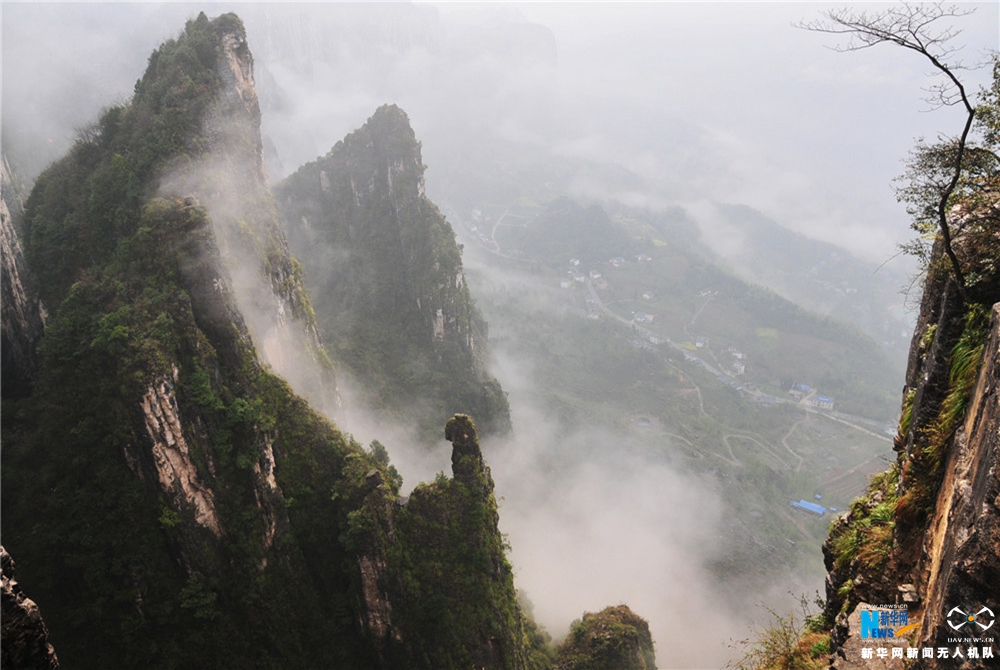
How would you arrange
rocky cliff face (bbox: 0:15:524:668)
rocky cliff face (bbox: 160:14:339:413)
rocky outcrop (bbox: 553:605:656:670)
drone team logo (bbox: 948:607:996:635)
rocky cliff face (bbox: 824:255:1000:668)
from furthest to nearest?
rocky outcrop (bbox: 553:605:656:670)
rocky cliff face (bbox: 160:14:339:413)
rocky cliff face (bbox: 0:15:524:668)
rocky cliff face (bbox: 824:255:1000:668)
drone team logo (bbox: 948:607:996:635)

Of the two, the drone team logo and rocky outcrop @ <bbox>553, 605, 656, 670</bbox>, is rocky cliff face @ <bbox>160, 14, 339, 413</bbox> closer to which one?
rocky outcrop @ <bbox>553, 605, 656, 670</bbox>

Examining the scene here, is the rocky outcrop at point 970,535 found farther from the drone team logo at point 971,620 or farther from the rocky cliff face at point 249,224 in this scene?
the rocky cliff face at point 249,224

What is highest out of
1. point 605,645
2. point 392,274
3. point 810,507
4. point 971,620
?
point 392,274

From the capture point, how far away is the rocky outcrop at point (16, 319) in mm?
27922

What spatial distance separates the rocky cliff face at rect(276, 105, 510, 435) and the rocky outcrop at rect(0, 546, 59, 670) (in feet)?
154

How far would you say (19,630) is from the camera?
829cm

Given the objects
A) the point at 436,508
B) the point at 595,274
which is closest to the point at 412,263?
the point at 436,508

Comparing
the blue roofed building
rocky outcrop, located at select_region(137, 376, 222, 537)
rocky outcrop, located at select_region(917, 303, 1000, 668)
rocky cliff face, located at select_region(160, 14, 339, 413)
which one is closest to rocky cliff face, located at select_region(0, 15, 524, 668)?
rocky outcrop, located at select_region(137, 376, 222, 537)

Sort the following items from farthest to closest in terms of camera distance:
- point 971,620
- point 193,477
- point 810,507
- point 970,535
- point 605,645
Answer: point 810,507
point 605,645
point 193,477
point 970,535
point 971,620

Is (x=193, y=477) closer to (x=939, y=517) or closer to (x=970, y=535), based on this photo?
(x=939, y=517)

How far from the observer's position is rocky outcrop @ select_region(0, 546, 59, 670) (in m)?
8.13

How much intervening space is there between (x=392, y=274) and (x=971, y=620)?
64.4 meters

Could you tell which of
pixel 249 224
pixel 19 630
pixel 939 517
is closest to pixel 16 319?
pixel 249 224

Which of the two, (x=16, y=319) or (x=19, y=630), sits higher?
(x=16, y=319)
